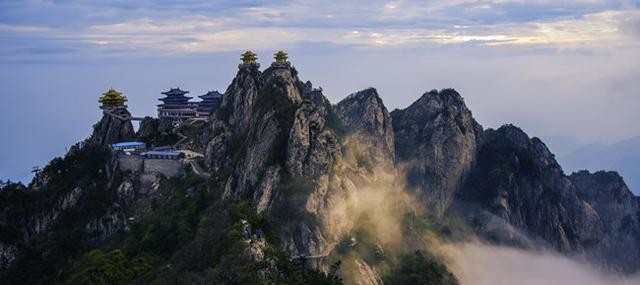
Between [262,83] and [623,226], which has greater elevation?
[262,83]

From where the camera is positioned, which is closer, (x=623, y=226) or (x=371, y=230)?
(x=371, y=230)

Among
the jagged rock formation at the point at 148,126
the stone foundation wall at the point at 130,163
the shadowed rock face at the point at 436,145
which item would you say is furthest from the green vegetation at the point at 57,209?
the shadowed rock face at the point at 436,145

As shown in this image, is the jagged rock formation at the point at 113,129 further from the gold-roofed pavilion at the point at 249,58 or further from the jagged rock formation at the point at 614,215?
the jagged rock formation at the point at 614,215

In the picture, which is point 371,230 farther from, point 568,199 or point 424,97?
point 568,199

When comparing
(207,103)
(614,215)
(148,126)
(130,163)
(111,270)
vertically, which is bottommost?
(614,215)

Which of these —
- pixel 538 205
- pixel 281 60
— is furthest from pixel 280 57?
pixel 538 205

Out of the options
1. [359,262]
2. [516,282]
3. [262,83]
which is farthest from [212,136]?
[516,282]

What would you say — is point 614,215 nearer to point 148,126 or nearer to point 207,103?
point 207,103

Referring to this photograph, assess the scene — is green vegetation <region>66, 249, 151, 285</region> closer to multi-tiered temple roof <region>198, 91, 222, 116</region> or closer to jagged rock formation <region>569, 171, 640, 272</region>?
multi-tiered temple roof <region>198, 91, 222, 116</region>
